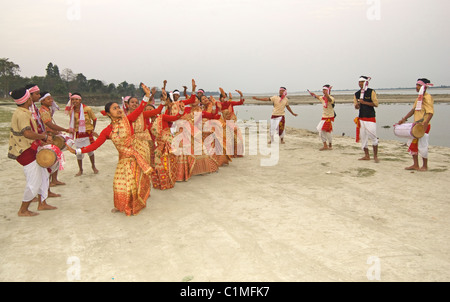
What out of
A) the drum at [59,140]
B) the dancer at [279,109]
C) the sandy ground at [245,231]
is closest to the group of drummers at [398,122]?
the sandy ground at [245,231]

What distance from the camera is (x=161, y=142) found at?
7.02 meters

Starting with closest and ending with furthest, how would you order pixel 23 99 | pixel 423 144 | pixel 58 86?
1. pixel 23 99
2. pixel 423 144
3. pixel 58 86

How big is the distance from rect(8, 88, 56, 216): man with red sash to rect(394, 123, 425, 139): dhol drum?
25.4ft

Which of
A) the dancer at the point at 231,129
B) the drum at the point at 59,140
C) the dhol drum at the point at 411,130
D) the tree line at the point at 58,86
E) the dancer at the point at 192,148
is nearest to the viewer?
the drum at the point at 59,140

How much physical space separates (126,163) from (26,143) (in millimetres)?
1534

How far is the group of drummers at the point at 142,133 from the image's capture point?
16.5 feet

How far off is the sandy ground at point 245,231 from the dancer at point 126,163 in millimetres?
244

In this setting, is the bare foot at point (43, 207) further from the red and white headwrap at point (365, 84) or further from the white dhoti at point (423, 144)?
the white dhoti at point (423, 144)

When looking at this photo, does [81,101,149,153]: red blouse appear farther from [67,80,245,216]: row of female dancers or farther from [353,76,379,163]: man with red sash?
[353,76,379,163]: man with red sash

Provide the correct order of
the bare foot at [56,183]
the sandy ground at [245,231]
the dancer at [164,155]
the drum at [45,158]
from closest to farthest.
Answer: the sandy ground at [245,231]
the drum at [45,158]
the dancer at [164,155]
the bare foot at [56,183]

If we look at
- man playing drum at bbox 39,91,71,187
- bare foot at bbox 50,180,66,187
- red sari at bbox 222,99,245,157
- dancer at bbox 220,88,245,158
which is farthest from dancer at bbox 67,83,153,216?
red sari at bbox 222,99,245,157

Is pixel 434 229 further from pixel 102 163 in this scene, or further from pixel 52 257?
pixel 102 163

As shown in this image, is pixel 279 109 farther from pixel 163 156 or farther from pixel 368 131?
pixel 163 156

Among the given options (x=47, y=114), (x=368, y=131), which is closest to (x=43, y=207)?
(x=47, y=114)
